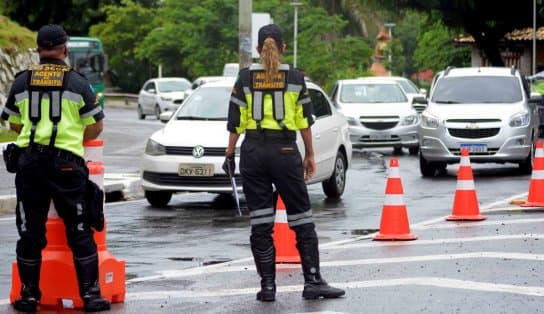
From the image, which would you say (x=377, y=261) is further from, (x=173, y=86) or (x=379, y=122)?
(x=173, y=86)

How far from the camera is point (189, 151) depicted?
55.2ft

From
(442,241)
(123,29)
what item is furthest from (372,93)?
(123,29)

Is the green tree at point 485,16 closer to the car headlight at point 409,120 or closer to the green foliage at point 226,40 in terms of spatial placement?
the green foliage at point 226,40

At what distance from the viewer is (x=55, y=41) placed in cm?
905

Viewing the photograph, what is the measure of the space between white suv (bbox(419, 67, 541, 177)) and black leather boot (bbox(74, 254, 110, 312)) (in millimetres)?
13309

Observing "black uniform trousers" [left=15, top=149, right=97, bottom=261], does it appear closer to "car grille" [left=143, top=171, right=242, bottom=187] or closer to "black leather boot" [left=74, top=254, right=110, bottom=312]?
"black leather boot" [left=74, top=254, right=110, bottom=312]

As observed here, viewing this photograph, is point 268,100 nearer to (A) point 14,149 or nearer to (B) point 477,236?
(A) point 14,149

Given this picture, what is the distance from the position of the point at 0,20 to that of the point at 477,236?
24506 mm

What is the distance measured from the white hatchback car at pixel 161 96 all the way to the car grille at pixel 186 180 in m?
35.0

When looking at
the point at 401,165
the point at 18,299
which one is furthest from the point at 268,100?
the point at 401,165

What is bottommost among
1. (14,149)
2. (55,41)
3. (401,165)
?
(401,165)

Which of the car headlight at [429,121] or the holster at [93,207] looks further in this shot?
the car headlight at [429,121]

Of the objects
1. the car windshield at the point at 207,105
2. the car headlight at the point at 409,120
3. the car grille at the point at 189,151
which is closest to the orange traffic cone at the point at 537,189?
the car grille at the point at 189,151

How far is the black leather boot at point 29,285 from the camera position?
902 cm
